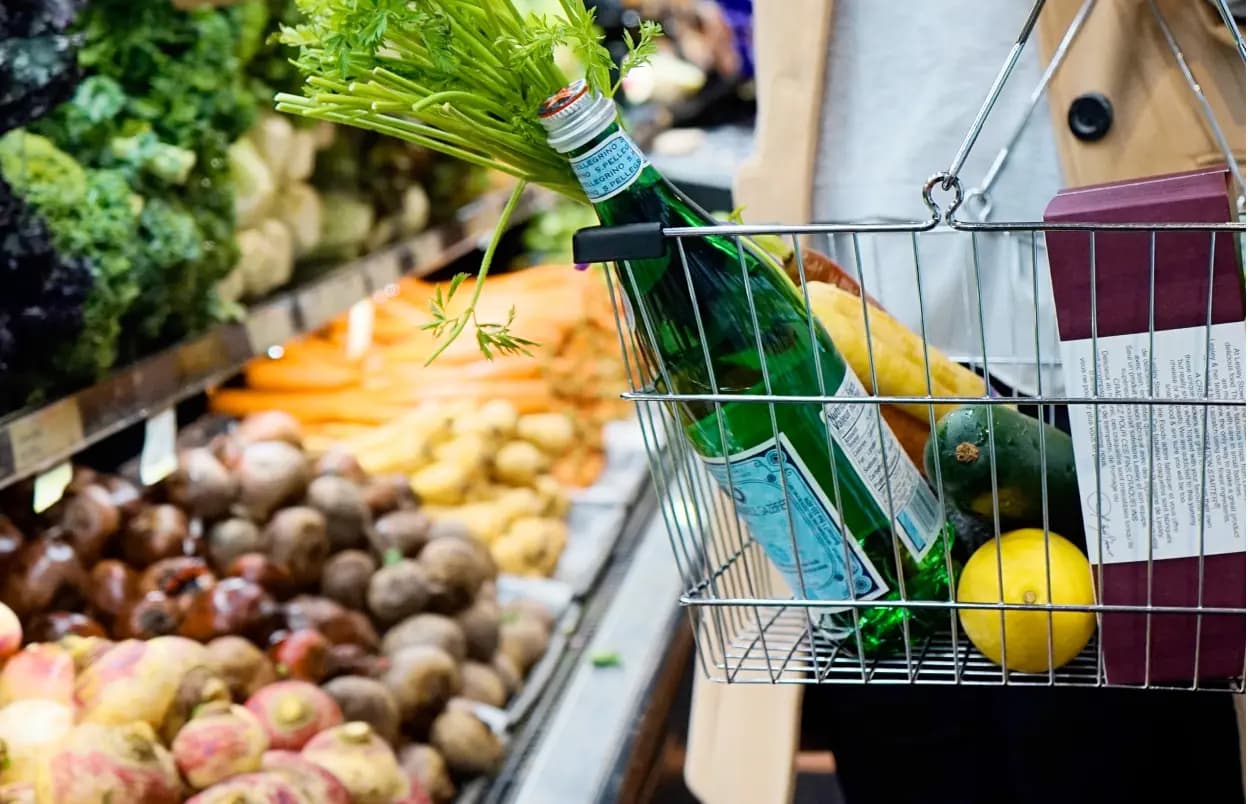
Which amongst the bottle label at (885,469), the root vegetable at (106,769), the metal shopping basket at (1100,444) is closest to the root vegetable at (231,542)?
the root vegetable at (106,769)

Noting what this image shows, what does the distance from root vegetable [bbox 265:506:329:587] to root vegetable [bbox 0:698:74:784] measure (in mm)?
471

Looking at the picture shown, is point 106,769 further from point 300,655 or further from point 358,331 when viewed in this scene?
point 358,331

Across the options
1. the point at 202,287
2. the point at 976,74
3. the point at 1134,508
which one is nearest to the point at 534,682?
the point at 202,287

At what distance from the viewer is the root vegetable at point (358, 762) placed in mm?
1315

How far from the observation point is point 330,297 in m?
2.00

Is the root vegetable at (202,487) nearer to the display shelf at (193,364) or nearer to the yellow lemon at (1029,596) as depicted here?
the display shelf at (193,364)

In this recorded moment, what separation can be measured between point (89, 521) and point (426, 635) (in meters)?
0.48

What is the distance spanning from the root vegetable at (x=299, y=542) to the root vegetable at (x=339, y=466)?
0.15 m

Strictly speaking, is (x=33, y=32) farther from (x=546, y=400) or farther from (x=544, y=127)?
(x=546, y=400)

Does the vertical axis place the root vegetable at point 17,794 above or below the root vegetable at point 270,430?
below

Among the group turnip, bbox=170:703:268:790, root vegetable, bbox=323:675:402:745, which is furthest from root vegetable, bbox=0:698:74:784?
root vegetable, bbox=323:675:402:745

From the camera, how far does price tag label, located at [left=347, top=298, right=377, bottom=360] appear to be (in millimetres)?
2590

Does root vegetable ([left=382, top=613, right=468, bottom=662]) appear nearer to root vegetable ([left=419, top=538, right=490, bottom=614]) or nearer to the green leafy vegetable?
root vegetable ([left=419, top=538, right=490, bottom=614])

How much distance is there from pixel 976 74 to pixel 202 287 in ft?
3.61
